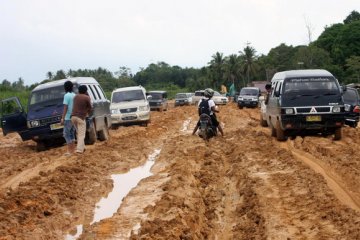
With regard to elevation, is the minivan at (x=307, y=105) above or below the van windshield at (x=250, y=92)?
above

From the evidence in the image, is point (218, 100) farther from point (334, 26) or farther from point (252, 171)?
point (334, 26)

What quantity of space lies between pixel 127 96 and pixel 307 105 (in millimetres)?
11837

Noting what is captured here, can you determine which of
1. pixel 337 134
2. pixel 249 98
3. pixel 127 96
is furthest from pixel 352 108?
pixel 249 98

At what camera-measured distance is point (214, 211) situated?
7.88 m

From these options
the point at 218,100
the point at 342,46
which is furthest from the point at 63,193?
the point at 342,46

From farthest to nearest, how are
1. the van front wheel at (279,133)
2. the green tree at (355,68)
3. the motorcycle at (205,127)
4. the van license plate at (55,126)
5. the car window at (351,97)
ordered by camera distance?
the green tree at (355,68) < the car window at (351,97) < the motorcycle at (205,127) < the van license plate at (55,126) < the van front wheel at (279,133)

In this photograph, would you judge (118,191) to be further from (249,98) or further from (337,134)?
(249,98)

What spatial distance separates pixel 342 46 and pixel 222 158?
230 ft

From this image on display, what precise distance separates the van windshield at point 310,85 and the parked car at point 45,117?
5818mm

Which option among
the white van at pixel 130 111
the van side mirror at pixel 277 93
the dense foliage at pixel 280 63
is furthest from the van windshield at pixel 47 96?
the dense foliage at pixel 280 63

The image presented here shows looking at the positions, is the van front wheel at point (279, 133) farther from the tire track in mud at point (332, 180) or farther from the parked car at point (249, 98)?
the parked car at point (249, 98)

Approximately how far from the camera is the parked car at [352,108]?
2055cm

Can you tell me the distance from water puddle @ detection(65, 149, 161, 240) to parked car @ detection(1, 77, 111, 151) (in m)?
3.72

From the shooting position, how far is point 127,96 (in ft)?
84.2
